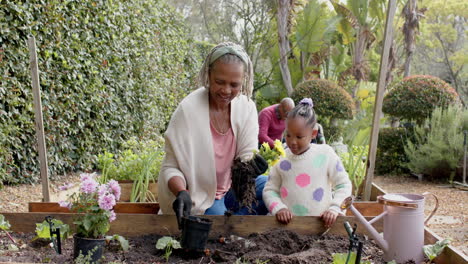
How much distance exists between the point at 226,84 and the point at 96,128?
13.2 ft

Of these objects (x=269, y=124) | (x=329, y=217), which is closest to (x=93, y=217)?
(x=329, y=217)

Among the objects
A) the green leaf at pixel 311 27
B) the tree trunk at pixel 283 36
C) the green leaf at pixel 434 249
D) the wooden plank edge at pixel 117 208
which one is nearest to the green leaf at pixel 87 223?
the wooden plank edge at pixel 117 208

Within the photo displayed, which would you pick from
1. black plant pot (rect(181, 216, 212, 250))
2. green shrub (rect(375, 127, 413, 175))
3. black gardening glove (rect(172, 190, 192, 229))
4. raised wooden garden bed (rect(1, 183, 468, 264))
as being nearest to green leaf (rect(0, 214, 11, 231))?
raised wooden garden bed (rect(1, 183, 468, 264))

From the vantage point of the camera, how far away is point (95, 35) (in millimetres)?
5855

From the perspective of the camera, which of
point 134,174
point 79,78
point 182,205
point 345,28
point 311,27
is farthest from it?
point 345,28

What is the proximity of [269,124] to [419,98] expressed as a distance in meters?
3.58

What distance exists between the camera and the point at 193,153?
2.61 metres

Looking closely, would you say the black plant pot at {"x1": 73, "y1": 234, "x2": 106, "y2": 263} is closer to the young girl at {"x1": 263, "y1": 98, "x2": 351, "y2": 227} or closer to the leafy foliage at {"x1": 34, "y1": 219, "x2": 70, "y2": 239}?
the leafy foliage at {"x1": 34, "y1": 219, "x2": 70, "y2": 239}

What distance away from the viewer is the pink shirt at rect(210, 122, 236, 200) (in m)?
2.73

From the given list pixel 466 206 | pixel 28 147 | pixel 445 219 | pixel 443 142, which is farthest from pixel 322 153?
pixel 443 142

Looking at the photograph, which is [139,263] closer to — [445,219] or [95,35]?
[445,219]

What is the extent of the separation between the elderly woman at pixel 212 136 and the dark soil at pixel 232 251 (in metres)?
0.33

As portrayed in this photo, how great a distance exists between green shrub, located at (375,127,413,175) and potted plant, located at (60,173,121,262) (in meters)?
7.13

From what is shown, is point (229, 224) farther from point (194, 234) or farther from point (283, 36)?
point (283, 36)
